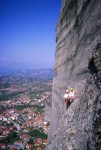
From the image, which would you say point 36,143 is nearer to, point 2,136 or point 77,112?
point 2,136

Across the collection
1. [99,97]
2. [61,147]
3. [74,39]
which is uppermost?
[74,39]

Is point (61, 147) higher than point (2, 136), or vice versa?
point (61, 147)

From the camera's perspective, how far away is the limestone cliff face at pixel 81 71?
390 cm

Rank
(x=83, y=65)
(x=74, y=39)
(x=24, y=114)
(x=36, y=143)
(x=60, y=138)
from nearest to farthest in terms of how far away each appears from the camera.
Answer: (x=60, y=138), (x=83, y=65), (x=74, y=39), (x=36, y=143), (x=24, y=114)

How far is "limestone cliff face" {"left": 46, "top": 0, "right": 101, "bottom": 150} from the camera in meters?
3.90

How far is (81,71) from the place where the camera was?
6938 millimetres

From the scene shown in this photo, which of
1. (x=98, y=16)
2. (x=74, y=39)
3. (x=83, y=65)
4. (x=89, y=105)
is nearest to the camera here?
(x=89, y=105)

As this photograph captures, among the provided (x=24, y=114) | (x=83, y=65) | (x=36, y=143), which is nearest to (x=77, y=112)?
(x=83, y=65)

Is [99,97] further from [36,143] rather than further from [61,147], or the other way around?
[36,143]

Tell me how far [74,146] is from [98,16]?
4123mm

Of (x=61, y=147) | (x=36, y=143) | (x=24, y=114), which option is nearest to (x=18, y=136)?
(x=36, y=143)

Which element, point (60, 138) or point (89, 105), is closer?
point (89, 105)

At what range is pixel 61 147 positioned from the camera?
4.72 m

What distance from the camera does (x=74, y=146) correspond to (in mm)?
4230
